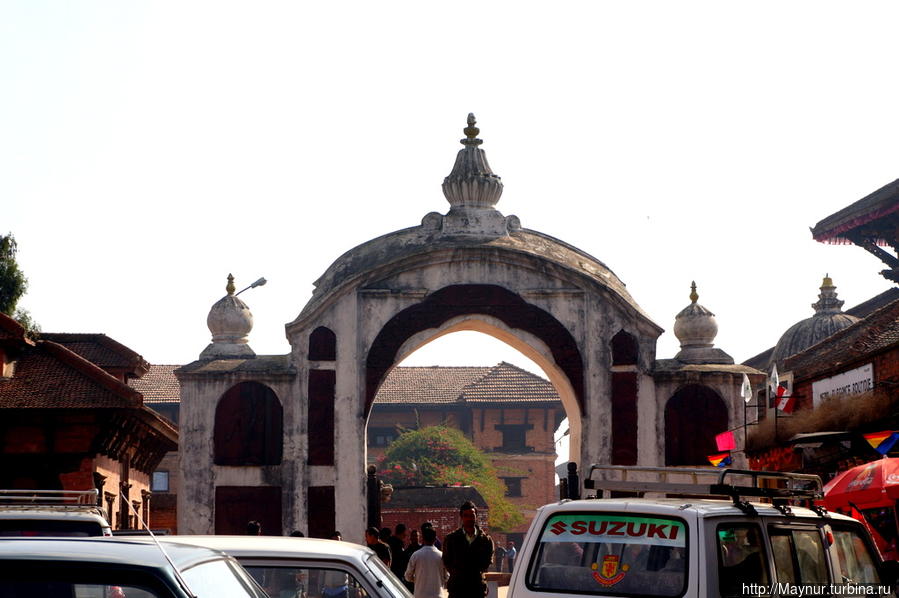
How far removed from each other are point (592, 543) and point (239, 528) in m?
17.8

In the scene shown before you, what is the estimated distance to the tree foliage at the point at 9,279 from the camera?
3147 centimetres

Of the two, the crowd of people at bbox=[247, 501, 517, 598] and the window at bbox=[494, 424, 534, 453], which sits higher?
the window at bbox=[494, 424, 534, 453]

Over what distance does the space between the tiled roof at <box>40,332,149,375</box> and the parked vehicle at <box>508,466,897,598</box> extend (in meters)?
22.6

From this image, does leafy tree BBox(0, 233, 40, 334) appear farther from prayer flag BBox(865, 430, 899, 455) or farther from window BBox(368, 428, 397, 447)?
window BBox(368, 428, 397, 447)

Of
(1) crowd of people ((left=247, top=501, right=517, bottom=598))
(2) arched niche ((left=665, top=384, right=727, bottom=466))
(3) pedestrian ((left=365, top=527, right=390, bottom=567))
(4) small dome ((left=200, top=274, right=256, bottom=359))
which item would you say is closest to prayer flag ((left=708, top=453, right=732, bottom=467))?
(2) arched niche ((left=665, top=384, right=727, bottom=466))

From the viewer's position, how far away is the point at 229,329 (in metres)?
26.6

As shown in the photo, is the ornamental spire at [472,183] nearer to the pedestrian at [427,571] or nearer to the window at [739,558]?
the pedestrian at [427,571]

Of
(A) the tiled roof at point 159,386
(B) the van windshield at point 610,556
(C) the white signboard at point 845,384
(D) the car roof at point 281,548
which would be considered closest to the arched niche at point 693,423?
(C) the white signboard at point 845,384

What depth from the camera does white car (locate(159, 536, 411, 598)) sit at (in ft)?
23.1

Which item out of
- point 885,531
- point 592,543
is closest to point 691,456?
point 885,531

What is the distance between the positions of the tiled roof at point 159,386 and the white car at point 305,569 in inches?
1996

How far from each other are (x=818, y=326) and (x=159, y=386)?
29275 millimetres

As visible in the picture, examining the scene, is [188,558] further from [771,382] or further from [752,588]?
[771,382]

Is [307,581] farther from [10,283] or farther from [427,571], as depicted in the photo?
[10,283]
